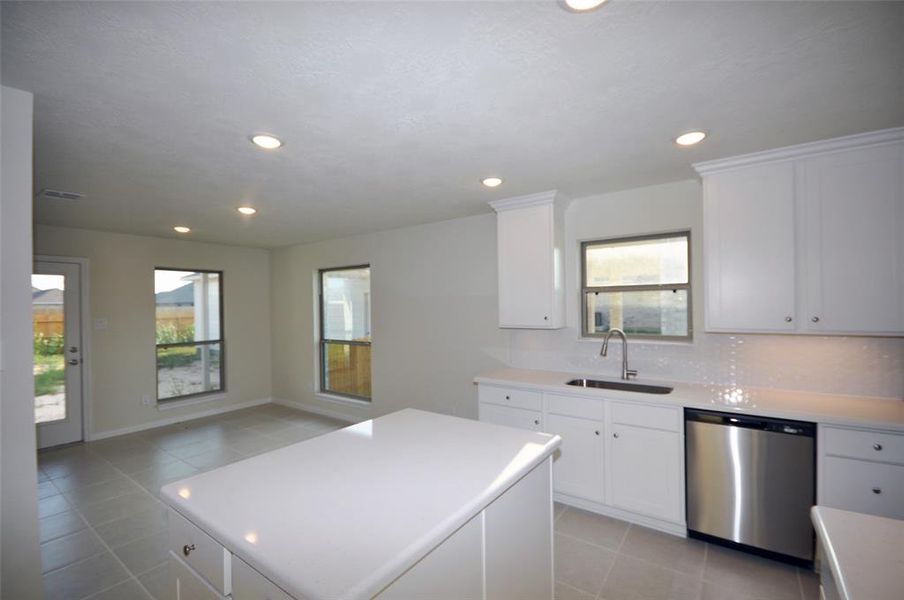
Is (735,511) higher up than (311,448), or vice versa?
(311,448)

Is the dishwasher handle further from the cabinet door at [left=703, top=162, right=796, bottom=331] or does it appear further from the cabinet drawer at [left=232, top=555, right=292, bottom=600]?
the cabinet drawer at [left=232, top=555, right=292, bottom=600]

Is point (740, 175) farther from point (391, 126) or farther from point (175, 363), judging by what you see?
point (175, 363)

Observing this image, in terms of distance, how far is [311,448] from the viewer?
169cm

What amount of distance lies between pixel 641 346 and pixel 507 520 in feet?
7.35

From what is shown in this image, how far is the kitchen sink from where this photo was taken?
290cm

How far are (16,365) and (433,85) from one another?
6.56 ft

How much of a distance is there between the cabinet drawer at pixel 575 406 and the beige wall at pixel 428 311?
2.94ft

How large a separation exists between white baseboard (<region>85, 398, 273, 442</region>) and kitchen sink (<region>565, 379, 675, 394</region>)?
16.2 ft

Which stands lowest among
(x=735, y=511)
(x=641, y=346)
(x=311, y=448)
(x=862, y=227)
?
(x=735, y=511)

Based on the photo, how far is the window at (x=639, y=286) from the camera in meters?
3.13

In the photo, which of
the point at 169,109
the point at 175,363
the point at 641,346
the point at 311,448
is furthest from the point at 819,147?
the point at 175,363

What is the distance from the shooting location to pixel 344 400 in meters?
5.28

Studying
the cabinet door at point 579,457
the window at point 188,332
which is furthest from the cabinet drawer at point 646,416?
the window at point 188,332

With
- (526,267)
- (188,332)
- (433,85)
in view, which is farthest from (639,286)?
(188,332)
